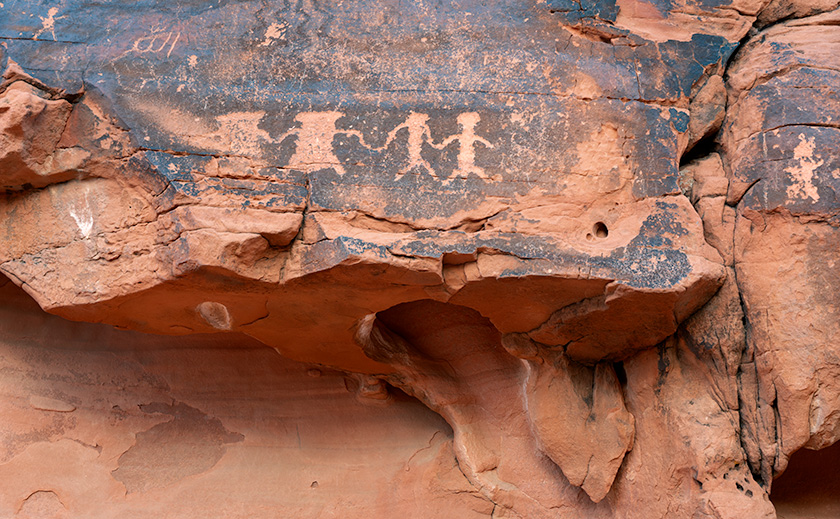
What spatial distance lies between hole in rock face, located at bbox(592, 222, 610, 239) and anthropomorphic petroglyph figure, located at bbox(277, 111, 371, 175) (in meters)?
0.79

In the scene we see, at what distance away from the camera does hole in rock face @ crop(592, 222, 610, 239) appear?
234 cm

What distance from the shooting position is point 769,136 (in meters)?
2.33

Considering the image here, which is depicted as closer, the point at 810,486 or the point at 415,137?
the point at 415,137

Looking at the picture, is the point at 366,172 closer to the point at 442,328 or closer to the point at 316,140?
the point at 316,140

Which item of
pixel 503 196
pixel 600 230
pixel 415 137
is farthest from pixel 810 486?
pixel 415 137

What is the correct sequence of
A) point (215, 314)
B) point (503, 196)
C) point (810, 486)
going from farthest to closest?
point (810, 486), point (215, 314), point (503, 196)

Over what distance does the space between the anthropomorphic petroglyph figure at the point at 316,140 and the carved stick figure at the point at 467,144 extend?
30cm

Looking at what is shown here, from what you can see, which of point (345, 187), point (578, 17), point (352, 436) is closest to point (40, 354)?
point (352, 436)

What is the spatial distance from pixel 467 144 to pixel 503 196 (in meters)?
0.21

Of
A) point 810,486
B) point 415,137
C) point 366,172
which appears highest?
point 415,137

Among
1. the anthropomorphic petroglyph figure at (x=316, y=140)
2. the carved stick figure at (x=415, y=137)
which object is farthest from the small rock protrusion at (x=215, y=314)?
the carved stick figure at (x=415, y=137)

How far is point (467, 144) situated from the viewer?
2369mm

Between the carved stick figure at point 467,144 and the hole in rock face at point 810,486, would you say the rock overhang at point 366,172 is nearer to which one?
the carved stick figure at point 467,144

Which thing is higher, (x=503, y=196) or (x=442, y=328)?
(x=503, y=196)
